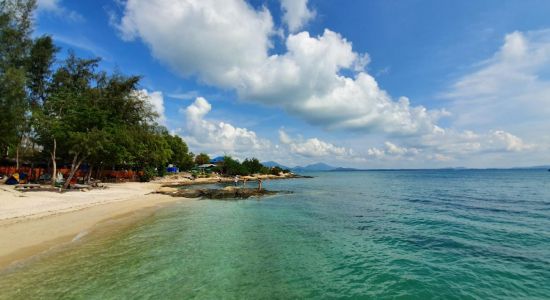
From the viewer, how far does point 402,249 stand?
14.5 m

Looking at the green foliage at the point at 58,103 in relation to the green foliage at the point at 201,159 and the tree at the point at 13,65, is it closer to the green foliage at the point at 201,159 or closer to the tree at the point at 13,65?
the tree at the point at 13,65

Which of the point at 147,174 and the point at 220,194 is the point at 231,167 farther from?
the point at 220,194

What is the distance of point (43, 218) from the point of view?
19125 mm

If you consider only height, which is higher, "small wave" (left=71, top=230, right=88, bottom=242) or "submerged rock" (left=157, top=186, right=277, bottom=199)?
"submerged rock" (left=157, top=186, right=277, bottom=199)

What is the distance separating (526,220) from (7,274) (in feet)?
97.3

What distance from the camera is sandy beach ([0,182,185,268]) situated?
1308 centimetres

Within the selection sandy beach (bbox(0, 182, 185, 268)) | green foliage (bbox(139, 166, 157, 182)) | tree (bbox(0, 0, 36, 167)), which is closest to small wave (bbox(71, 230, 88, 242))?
sandy beach (bbox(0, 182, 185, 268))

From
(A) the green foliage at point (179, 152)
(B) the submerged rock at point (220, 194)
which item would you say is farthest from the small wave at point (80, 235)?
(A) the green foliage at point (179, 152)

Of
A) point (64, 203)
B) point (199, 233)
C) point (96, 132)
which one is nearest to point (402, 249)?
point (199, 233)

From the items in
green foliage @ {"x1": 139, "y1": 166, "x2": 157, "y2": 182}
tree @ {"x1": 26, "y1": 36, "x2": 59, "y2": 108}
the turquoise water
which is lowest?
the turquoise water

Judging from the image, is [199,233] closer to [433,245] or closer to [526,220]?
[433,245]

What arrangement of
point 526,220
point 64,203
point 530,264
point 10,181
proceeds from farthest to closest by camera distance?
1. point 10,181
2. point 64,203
3. point 526,220
4. point 530,264

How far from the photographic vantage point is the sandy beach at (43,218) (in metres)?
13.1

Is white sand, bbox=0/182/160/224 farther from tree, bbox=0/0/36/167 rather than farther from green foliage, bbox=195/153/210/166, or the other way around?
green foliage, bbox=195/153/210/166
